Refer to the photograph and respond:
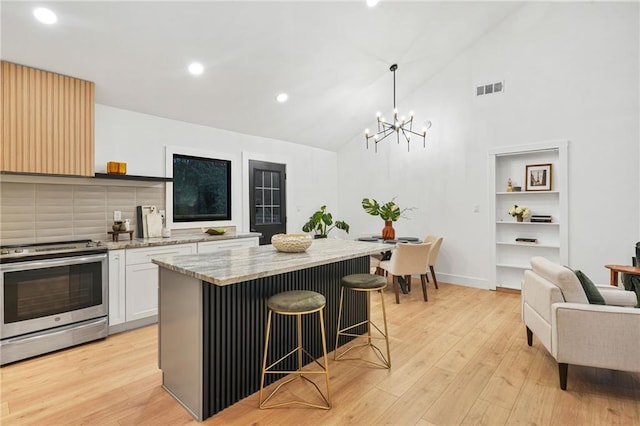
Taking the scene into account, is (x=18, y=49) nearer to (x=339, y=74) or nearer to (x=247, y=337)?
(x=247, y=337)

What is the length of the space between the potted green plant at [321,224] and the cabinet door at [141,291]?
3.03 meters

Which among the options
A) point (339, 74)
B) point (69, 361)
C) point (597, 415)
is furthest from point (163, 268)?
point (339, 74)

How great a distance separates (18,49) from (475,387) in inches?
179

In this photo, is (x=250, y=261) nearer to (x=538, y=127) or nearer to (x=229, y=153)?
(x=229, y=153)

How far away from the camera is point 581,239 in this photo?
4.33 m

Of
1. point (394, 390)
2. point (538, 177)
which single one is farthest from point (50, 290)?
point (538, 177)

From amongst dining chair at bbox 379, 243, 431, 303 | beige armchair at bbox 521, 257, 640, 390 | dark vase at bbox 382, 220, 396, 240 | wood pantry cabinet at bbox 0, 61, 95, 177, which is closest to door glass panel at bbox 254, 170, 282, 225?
dark vase at bbox 382, 220, 396, 240

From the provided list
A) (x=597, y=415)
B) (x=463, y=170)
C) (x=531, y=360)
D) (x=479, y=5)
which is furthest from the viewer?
(x=463, y=170)

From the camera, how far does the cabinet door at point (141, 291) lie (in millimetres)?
3344

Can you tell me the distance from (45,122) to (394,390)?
A: 149 inches

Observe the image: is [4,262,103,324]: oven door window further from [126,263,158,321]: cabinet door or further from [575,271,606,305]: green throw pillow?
[575,271,606,305]: green throw pillow

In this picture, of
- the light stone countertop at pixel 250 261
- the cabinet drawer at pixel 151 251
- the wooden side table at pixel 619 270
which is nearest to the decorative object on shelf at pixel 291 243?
the light stone countertop at pixel 250 261

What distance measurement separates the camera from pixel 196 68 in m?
3.61

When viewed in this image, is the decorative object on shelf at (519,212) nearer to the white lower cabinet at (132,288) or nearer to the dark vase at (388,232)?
the dark vase at (388,232)
